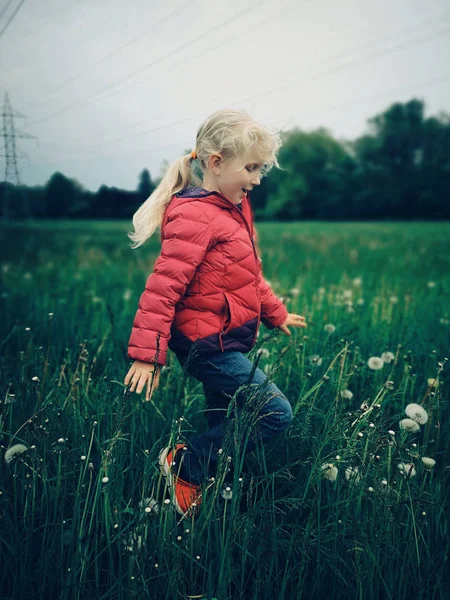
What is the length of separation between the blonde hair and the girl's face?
0.06 feet

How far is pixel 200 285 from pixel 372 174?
53.6 m

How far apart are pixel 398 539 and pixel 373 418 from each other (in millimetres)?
418

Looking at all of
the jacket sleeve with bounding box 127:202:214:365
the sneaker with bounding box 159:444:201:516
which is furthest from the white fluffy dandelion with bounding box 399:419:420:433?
the jacket sleeve with bounding box 127:202:214:365

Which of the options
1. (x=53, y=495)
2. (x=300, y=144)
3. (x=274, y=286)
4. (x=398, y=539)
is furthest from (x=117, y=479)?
(x=300, y=144)

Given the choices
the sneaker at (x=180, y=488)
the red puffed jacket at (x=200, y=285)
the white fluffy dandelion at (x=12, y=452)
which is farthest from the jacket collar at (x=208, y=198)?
the white fluffy dandelion at (x=12, y=452)

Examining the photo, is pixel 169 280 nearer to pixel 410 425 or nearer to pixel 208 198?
pixel 208 198

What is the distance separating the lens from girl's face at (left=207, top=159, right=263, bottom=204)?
1.93 m

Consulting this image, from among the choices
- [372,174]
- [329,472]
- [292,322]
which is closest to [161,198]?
[292,322]

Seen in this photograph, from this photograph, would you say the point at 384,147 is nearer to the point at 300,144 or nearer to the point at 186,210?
the point at 300,144

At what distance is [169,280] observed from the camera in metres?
1.84

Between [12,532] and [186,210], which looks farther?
[186,210]

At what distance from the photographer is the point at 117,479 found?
1700 millimetres

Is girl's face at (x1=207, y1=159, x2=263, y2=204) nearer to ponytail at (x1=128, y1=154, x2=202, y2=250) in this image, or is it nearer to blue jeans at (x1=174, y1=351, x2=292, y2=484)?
ponytail at (x1=128, y1=154, x2=202, y2=250)

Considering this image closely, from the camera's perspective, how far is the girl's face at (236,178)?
1927 millimetres
